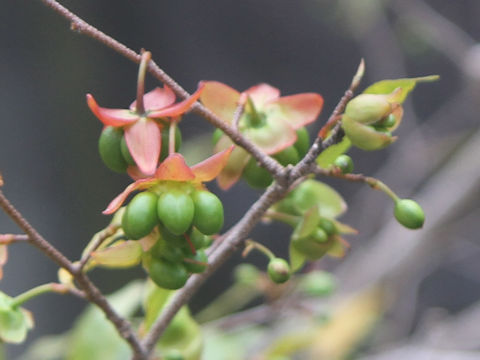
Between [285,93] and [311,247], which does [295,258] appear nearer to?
[311,247]

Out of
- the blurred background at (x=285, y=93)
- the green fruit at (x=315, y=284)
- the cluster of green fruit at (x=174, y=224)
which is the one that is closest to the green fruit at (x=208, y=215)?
the cluster of green fruit at (x=174, y=224)

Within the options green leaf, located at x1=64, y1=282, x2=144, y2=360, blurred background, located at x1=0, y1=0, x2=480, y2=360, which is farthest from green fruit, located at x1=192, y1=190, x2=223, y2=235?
blurred background, located at x1=0, y1=0, x2=480, y2=360

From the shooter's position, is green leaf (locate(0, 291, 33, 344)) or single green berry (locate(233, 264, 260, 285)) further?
single green berry (locate(233, 264, 260, 285))

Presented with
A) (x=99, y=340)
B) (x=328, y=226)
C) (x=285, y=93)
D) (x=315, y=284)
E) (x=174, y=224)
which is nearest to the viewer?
(x=174, y=224)

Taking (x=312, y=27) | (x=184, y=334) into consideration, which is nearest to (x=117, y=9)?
(x=312, y=27)

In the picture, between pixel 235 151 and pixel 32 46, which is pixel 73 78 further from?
pixel 235 151

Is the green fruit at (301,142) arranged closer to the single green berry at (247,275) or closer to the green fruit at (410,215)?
the green fruit at (410,215)

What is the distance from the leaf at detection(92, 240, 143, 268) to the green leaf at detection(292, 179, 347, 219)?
0.49 ft

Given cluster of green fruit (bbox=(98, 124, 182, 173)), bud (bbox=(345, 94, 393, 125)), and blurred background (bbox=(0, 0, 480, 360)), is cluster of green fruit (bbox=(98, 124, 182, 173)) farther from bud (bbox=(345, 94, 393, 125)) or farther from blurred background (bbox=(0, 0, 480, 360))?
blurred background (bbox=(0, 0, 480, 360))

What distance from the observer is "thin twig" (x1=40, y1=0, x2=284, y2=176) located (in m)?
0.38

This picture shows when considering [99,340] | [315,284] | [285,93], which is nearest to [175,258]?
[99,340]

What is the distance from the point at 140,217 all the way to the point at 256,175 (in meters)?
0.11

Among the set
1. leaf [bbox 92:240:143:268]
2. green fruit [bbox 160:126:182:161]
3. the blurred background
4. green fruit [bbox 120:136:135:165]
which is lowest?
the blurred background

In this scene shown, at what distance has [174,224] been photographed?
362 mm
